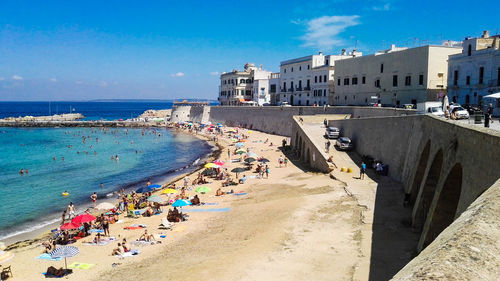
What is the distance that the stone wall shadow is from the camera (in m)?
12.6

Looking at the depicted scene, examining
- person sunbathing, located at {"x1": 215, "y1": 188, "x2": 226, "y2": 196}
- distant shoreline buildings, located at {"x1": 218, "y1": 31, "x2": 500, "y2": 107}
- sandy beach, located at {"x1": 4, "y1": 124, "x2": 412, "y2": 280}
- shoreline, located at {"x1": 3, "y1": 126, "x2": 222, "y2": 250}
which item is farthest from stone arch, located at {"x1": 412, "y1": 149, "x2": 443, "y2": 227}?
distant shoreline buildings, located at {"x1": 218, "y1": 31, "x2": 500, "y2": 107}

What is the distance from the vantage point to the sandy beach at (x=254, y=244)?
45.3 ft

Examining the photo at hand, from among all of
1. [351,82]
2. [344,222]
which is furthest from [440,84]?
[344,222]

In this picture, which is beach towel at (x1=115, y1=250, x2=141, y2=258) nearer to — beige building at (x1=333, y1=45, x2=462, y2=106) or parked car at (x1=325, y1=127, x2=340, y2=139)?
parked car at (x1=325, y1=127, x2=340, y2=139)

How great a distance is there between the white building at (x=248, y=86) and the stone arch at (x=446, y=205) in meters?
66.6

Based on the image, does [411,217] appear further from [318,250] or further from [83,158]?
[83,158]

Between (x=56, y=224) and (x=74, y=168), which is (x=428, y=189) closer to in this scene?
(x=56, y=224)

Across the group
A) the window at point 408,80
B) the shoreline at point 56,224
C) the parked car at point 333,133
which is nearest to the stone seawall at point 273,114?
the parked car at point 333,133

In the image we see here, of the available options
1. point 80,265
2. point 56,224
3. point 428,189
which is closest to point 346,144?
point 428,189

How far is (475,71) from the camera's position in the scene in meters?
32.6

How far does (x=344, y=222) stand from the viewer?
56.9ft

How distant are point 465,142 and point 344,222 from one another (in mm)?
6921

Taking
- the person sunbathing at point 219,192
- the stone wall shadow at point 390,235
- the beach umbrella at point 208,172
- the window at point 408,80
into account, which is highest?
the window at point 408,80

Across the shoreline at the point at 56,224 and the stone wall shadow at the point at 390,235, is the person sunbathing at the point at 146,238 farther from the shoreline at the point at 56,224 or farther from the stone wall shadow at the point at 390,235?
the stone wall shadow at the point at 390,235
